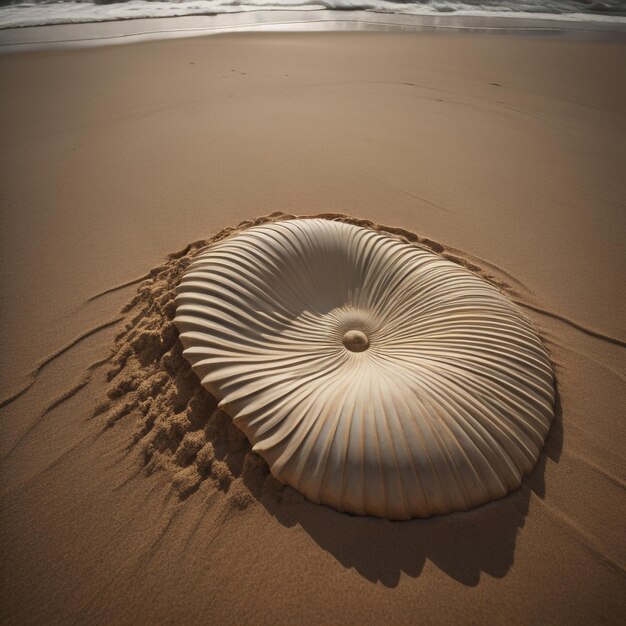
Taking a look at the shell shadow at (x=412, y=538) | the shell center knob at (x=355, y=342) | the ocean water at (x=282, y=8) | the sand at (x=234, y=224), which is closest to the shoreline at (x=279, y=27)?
the ocean water at (x=282, y=8)

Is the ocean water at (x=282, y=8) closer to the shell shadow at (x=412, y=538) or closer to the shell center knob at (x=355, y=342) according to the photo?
the shell center knob at (x=355, y=342)

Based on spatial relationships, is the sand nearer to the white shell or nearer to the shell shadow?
the shell shadow

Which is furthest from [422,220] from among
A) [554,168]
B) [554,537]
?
[554,537]

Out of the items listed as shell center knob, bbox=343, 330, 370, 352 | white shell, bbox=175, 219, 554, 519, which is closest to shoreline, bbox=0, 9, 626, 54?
white shell, bbox=175, 219, 554, 519

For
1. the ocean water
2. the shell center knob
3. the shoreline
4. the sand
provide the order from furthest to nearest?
the ocean water
the shoreline
the shell center knob
the sand

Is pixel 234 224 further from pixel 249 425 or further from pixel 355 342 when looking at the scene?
pixel 249 425

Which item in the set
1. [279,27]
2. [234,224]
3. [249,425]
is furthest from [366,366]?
[279,27]
